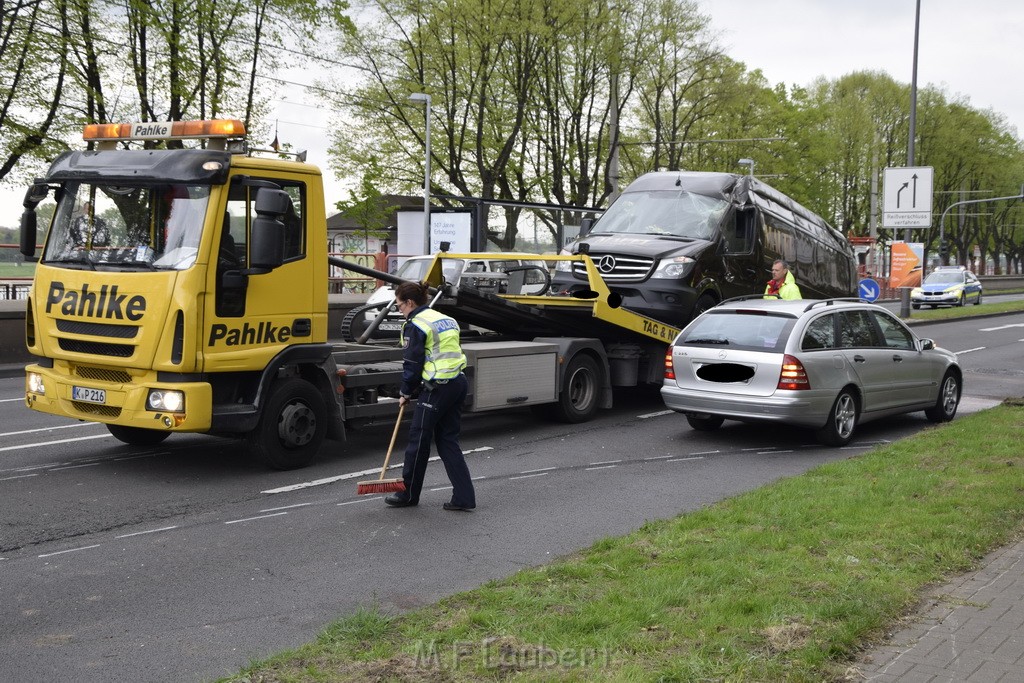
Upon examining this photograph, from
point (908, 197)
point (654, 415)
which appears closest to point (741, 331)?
point (654, 415)

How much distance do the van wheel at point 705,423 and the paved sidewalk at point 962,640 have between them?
6.02m

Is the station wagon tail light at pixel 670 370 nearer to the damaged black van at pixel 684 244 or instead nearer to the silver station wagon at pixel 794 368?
the silver station wagon at pixel 794 368

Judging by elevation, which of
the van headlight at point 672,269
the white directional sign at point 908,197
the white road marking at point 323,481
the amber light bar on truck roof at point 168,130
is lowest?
the white road marking at point 323,481

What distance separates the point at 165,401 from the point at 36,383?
4.67ft

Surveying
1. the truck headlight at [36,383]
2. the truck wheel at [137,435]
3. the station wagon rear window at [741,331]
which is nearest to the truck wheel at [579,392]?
the station wagon rear window at [741,331]

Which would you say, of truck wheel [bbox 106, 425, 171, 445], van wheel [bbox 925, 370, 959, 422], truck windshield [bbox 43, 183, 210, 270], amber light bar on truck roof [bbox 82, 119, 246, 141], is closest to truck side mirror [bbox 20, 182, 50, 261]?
truck windshield [bbox 43, 183, 210, 270]

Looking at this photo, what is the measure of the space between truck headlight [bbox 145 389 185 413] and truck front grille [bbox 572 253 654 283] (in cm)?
678

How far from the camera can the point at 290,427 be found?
907cm

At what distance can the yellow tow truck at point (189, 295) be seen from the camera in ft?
27.2

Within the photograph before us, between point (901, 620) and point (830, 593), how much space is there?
1.29 feet

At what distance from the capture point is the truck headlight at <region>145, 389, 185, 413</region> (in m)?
8.23

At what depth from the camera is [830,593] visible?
5.45 metres

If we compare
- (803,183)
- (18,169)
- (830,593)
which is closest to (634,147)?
(803,183)

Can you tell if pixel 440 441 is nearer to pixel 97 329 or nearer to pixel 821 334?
pixel 97 329
